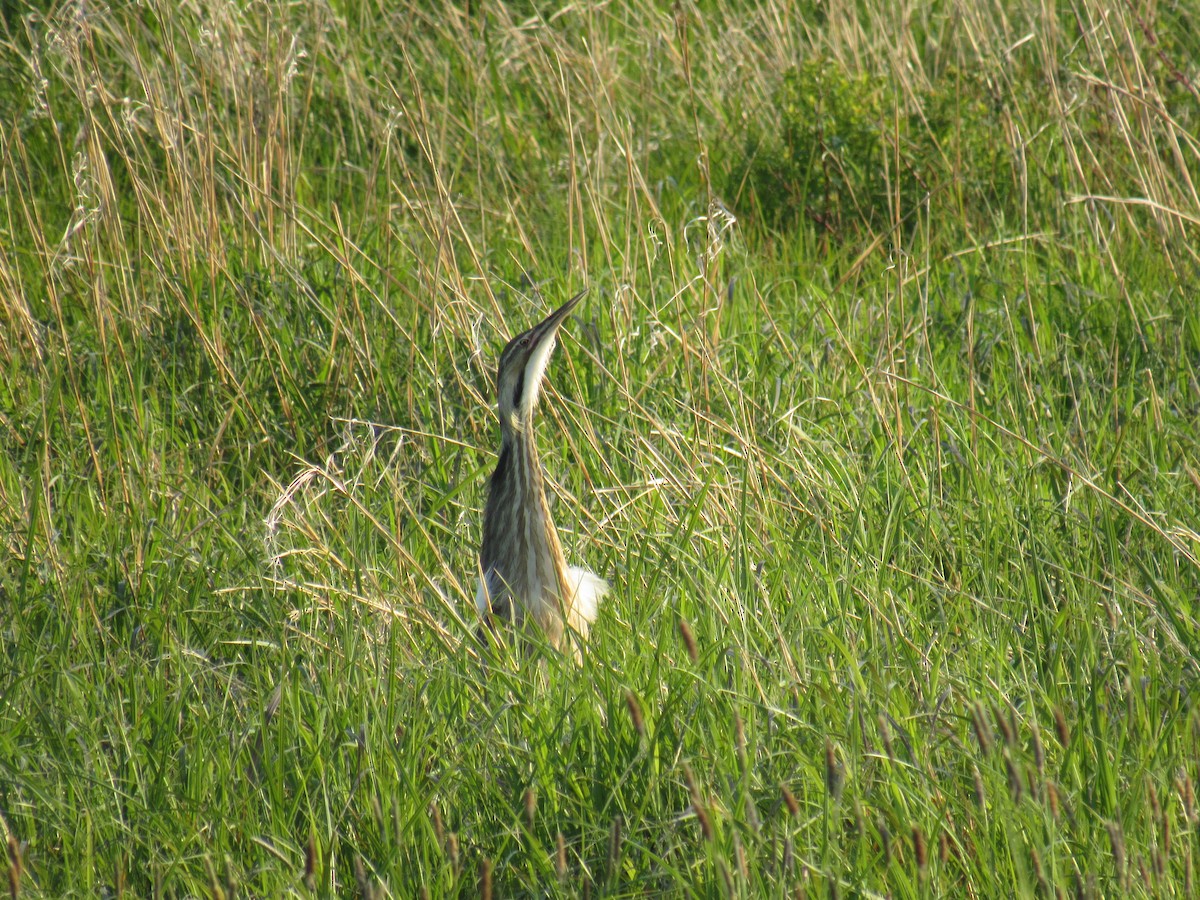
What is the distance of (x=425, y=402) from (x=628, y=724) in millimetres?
1832

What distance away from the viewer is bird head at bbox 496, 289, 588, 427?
3055mm

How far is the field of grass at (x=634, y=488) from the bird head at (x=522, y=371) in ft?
0.99

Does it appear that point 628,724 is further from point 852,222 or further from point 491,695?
point 852,222

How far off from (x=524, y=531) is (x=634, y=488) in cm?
51

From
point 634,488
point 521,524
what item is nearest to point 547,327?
point 521,524

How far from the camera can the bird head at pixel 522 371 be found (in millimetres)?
3055

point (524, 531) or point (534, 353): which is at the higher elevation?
point (534, 353)

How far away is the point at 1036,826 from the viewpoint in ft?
6.50

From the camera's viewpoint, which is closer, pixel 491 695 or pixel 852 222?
pixel 491 695

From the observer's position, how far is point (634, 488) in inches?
137

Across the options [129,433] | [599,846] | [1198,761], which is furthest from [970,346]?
[129,433]

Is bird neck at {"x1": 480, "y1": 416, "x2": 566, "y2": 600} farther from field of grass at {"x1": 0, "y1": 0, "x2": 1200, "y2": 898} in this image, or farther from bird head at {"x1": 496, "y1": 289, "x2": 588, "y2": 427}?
field of grass at {"x1": 0, "y1": 0, "x2": 1200, "y2": 898}

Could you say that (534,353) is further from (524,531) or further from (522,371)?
(524,531)

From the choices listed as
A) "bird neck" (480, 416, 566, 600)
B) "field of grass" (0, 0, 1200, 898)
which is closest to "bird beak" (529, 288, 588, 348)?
"bird neck" (480, 416, 566, 600)
